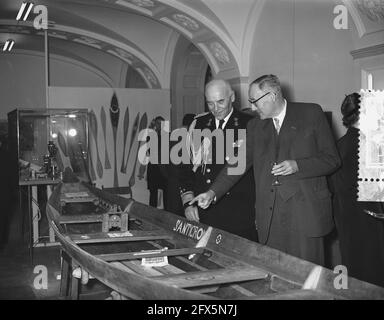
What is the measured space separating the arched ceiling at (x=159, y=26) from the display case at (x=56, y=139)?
5.36 ft

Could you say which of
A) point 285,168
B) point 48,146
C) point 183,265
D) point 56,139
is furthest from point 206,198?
point 56,139

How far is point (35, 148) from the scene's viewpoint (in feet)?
22.0

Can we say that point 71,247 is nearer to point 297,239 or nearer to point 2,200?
point 297,239

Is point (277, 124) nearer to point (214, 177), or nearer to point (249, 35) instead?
point (214, 177)

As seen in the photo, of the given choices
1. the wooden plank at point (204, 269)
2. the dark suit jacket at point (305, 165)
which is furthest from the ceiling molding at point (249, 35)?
the wooden plank at point (204, 269)

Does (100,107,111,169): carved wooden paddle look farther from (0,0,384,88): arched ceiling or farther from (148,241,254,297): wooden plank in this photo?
(148,241,254,297): wooden plank

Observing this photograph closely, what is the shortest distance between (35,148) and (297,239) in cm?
475

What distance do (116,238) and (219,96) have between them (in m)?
0.99

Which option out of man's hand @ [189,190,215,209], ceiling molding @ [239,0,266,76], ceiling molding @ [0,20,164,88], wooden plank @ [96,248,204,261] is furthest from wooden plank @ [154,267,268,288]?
ceiling molding @ [0,20,164,88]

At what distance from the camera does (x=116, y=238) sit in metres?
2.93

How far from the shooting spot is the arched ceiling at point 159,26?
6008 mm

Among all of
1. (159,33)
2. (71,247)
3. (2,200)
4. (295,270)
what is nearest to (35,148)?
(2,200)

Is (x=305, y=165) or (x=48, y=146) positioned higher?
(x=48, y=146)

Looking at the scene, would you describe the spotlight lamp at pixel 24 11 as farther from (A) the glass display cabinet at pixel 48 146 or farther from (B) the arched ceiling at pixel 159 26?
(A) the glass display cabinet at pixel 48 146
